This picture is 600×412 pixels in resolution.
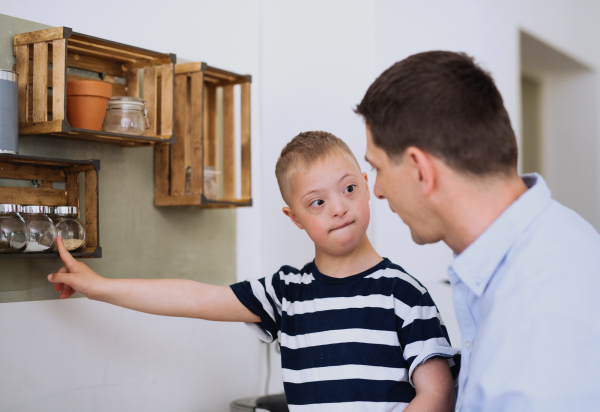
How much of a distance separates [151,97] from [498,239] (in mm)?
986

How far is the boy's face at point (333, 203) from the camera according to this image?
1333mm

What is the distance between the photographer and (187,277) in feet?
6.04

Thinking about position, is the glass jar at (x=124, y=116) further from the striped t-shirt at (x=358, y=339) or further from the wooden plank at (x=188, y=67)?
the striped t-shirt at (x=358, y=339)

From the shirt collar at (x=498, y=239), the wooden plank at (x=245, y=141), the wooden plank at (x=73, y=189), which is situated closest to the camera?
the shirt collar at (x=498, y=239)

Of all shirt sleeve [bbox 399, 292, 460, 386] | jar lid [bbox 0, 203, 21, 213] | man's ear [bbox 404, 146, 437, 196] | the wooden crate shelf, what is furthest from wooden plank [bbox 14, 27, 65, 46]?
shirt sleeve [bbox 399, 292, 460, 386]

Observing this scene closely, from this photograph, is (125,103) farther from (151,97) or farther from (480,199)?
(480,199)

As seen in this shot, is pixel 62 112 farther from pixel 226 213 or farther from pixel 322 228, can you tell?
pixel 226 213

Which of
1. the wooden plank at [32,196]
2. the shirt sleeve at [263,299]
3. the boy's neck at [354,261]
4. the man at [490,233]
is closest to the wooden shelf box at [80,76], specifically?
the wooden plank at [32,196]

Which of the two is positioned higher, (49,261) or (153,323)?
(49,261)

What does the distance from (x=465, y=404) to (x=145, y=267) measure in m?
1.00

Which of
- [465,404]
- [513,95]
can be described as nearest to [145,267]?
[465,404]

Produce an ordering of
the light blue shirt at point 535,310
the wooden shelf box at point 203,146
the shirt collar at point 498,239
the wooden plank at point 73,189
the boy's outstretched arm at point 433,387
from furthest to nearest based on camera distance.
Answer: the wooden shelf box at point 203,146 → the wooden plank at point 73,189 → the boy's outstretched arm at point 433,387 → the shirt collar at point 498,239 → the light blue shirt at point 535,310

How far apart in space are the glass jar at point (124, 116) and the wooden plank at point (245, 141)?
388 millimetres

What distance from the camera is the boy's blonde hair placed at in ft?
4.53
